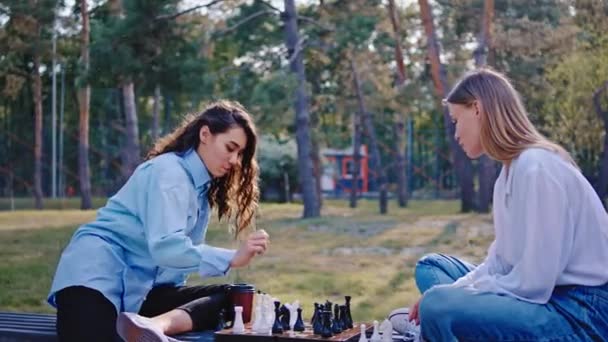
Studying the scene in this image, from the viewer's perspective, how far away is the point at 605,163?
43.6ft

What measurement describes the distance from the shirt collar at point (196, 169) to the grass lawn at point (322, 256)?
7.89ft

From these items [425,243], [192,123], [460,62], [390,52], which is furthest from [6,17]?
[192,123]

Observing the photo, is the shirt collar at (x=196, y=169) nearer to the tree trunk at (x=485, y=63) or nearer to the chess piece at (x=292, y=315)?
the chess piece at (x=292, y=315)

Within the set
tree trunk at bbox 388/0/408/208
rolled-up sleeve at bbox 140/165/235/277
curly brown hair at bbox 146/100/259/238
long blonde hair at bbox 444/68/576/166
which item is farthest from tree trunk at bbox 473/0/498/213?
long blonde hair at bbox 444/68/576/166

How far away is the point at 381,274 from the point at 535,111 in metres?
11.3

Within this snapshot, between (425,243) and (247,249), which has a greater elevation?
(247,249)

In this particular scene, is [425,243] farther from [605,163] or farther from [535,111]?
[535,111]

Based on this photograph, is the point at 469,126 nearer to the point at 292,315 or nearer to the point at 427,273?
the point at 427,273

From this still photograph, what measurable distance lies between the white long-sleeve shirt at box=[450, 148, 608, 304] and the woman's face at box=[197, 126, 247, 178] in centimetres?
105

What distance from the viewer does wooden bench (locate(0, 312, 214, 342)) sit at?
321 centimetres

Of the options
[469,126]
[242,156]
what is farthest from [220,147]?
[469,126]

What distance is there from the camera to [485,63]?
1405cm

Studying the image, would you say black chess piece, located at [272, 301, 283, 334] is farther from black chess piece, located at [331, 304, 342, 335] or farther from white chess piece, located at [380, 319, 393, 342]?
white chess piece, located at [380, 319, 393, 342]

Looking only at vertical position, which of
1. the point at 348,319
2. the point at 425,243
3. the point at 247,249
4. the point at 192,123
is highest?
the point at 192,123
